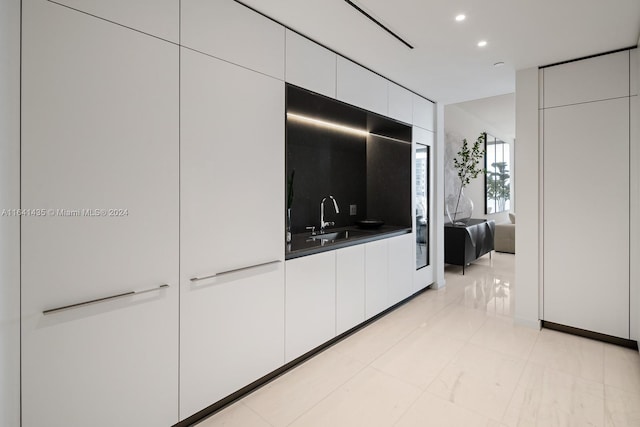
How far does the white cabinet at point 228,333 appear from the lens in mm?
1792

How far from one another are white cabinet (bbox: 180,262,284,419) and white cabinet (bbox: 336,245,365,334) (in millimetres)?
670

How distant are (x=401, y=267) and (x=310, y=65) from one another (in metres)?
2.33

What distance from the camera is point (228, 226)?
195 centimetres

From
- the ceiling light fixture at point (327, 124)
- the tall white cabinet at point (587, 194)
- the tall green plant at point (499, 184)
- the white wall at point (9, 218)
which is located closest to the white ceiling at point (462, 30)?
the tall white cabinet at point (587, 194)

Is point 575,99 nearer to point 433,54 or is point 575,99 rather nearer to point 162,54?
point 433,54

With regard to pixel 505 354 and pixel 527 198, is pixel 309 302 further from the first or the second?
pixel 527 198

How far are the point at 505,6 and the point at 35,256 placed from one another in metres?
2.90

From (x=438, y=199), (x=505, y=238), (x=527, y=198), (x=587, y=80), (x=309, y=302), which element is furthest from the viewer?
(x=505, y=238)

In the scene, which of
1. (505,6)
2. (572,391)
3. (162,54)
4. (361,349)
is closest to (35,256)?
(162,54)

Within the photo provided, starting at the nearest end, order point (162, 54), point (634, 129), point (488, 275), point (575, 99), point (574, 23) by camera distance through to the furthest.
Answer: point (162, 54)
point (574, 23)
point (634, 129)
point (575, 99)
point (488, 275)

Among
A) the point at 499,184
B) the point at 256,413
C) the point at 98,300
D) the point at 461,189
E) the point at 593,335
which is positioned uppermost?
the point at 499,184

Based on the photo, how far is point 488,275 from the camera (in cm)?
523

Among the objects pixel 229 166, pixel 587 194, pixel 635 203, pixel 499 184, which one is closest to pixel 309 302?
pixel 229 166

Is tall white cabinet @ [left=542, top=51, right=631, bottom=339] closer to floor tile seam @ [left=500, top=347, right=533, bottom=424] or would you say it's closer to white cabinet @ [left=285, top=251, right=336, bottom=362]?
floor tile seam @ [left=500, top=347, right=533, bottom=424]
